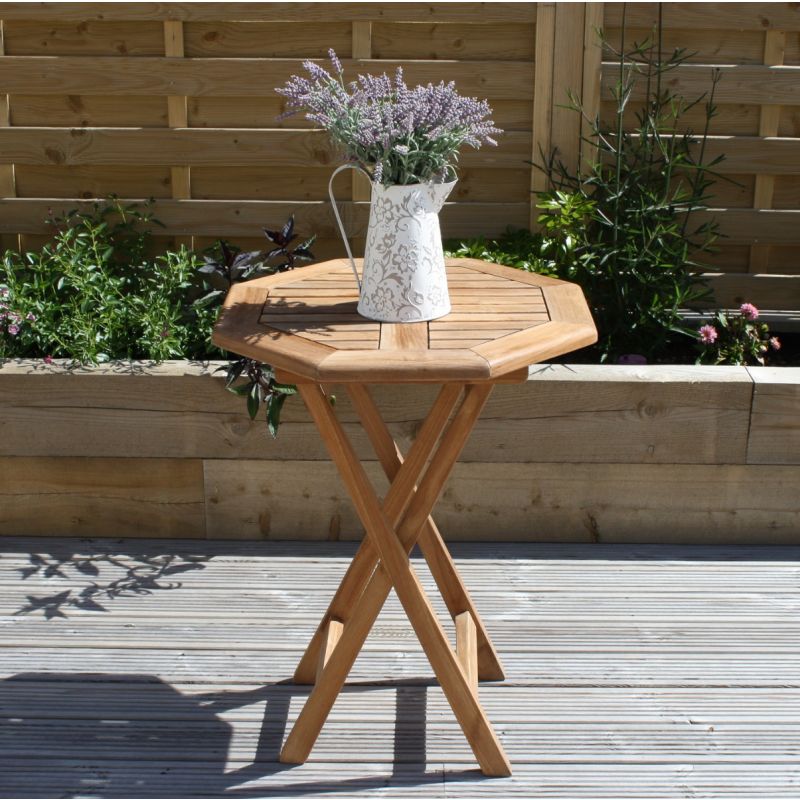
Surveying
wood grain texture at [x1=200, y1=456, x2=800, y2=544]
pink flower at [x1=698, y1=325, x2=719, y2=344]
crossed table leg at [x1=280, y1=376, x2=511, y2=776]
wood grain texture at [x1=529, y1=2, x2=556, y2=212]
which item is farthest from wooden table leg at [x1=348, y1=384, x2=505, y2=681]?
wood grain texture at [x1=529, y1=2, x2=556, y2=212]

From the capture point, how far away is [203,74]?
3.66 metres

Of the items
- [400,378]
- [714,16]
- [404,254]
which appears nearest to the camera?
[400,378]

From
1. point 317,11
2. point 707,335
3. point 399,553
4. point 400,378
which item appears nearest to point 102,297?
point 317,11

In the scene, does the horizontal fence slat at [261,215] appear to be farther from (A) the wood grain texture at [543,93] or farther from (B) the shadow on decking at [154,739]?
(B) the shadow on decking at [154,739]

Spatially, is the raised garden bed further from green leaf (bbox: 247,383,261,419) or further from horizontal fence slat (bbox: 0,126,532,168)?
horizontal fence slat (bbox: 0,126,532,168)

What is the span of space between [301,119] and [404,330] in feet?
5.69

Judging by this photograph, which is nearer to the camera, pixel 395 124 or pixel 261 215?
pixel 395 124

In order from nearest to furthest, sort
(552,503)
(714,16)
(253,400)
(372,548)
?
(372,548)
(253,400)
(552,503)
(714,16)

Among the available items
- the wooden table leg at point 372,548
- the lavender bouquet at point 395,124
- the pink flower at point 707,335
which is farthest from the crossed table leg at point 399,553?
the pink flower at point 707,335

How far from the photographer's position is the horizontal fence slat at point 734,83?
3652 mm

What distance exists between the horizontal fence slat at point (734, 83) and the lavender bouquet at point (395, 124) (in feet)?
5.28

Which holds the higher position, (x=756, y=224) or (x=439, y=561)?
(x=756, y=224)

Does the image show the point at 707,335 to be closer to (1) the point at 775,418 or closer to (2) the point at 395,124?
(1) the point at 775,418

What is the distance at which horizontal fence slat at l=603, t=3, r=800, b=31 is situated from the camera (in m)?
3.61
